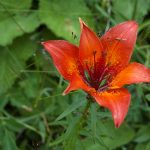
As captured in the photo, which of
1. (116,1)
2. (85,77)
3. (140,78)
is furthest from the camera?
(116,1)

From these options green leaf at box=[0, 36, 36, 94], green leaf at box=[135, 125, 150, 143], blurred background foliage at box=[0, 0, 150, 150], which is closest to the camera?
blurred background foliage at box=[0, 0, 150, 150]

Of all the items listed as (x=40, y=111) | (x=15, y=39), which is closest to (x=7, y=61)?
(x=15, y=39)

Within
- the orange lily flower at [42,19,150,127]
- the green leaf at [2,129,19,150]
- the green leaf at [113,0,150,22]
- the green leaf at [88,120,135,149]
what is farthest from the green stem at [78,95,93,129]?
the green leaf at [113,0,150,22]

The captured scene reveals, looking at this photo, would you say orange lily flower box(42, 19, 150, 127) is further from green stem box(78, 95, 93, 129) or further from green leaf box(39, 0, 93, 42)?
green leaf box(39, 0, 93, 42)

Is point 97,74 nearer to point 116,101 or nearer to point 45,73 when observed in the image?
point 116,101

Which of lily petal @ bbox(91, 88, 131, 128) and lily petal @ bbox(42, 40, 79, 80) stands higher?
lily petal @ bbox(42, 40, 79, 80)

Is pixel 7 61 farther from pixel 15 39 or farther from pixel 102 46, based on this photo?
pixel 102 46

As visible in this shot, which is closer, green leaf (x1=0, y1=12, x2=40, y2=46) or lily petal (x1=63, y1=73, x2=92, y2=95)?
lily petal (x1=63, y1=73, x2=92, y2=95)
